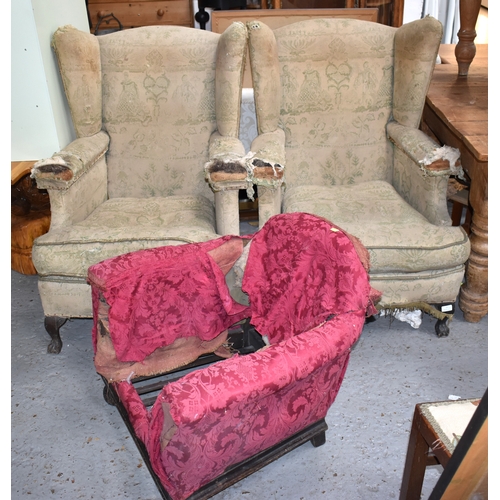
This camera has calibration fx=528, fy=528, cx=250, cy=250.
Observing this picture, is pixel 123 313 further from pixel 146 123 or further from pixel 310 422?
pixel 146 123

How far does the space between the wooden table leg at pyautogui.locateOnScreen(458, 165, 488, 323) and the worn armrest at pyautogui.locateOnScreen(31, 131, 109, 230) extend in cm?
155

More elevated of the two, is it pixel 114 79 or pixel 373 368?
pixel 114 79

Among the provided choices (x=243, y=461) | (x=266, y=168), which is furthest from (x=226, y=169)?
(x=243, y=461)

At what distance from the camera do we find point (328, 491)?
5.10ft

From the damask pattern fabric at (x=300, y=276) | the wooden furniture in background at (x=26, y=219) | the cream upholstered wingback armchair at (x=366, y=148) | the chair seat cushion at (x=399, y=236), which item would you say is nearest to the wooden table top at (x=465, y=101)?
the cream upholstered wingback armchair at (x=366, y=148)

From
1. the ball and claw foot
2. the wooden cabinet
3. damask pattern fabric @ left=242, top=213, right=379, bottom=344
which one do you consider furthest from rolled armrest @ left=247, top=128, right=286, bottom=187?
the wooden cabinet

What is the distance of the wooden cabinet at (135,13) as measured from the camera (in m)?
4.18

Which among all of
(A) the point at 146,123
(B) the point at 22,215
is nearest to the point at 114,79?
(A) the point at 146,123

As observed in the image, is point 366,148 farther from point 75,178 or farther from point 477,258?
point 75,178

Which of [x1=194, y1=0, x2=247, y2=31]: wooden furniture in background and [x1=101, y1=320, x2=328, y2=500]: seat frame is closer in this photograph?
[x1=101, y1=320, x2=328, y2=500]: seat frame

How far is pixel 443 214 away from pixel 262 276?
34.8 inches

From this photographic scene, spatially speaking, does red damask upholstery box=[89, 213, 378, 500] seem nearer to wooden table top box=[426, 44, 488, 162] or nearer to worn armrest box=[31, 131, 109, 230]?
worn armrest box=[31, 131, 109, 230]

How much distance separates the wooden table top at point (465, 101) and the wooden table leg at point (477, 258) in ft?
0.43

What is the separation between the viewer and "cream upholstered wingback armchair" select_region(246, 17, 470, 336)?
6.63ft
